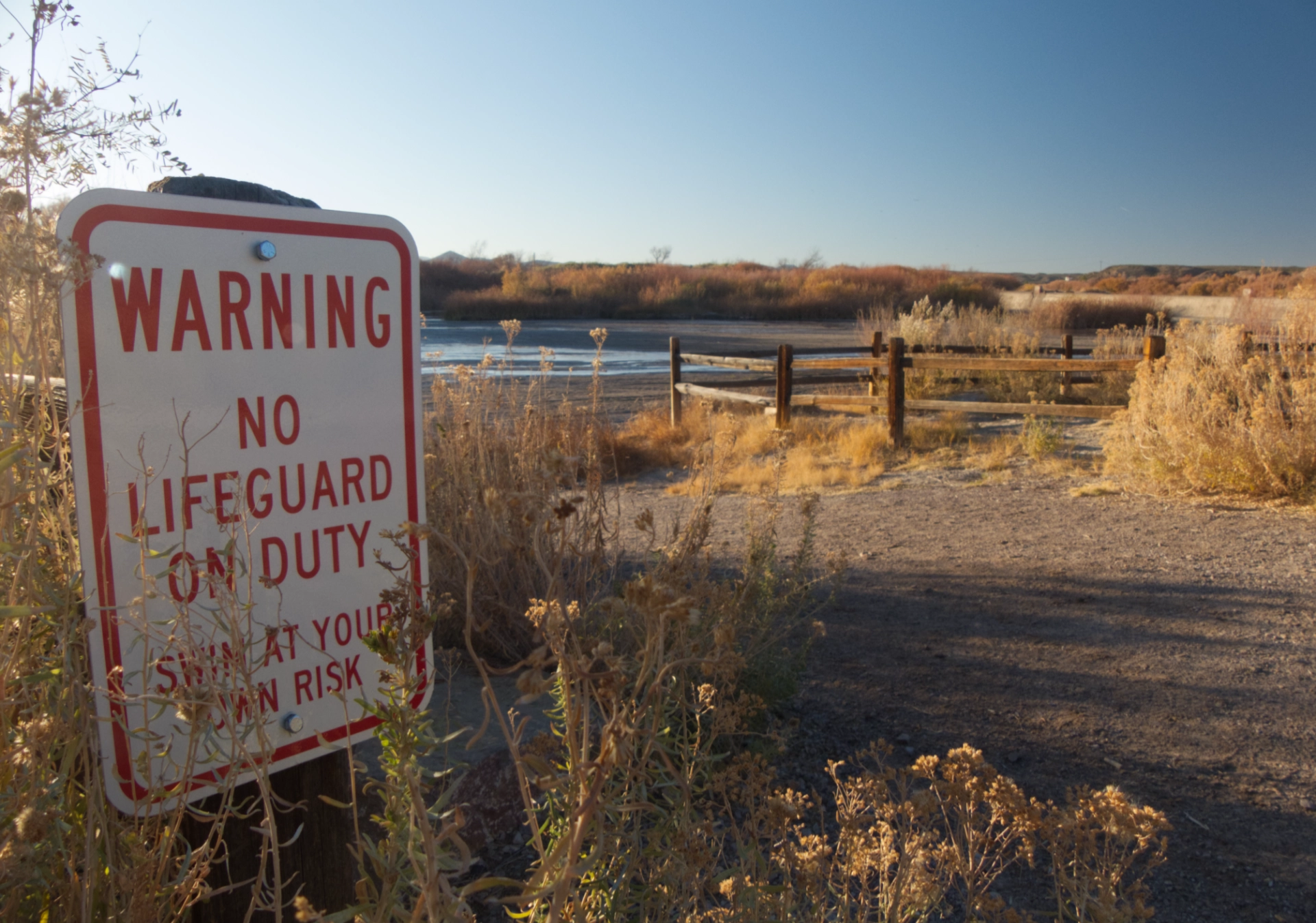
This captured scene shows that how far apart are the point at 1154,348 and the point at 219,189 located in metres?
8.58

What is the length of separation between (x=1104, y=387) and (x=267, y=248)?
13480 mm

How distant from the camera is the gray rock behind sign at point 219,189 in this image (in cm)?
152

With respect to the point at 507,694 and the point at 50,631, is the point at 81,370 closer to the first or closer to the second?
the point at 50,631

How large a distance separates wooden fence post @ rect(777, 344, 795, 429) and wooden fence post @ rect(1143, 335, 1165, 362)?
12.0ft

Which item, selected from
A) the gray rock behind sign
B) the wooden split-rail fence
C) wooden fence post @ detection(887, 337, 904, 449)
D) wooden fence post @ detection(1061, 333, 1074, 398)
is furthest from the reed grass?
the gray rock behind sign

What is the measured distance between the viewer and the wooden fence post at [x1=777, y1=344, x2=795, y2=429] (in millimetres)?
10398

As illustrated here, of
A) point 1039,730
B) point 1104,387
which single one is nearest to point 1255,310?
point 1104,387

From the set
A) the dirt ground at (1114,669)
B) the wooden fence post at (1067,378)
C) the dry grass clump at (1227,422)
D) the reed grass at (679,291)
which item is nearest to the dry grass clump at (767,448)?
the dirt ground at (1114,669)

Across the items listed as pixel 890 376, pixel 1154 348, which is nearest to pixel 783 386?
pixel 890 376

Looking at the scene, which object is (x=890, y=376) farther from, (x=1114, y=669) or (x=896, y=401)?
(x=1114, y=669)

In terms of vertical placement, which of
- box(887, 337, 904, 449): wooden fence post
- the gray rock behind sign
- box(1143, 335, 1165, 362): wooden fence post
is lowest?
box(887, 337, 904, 449): wooden fence post

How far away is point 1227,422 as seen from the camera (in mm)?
6359

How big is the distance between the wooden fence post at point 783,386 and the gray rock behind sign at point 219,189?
353 inches

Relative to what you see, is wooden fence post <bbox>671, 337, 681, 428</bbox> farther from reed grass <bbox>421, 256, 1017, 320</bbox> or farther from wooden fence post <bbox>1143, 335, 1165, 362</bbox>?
reed grass <bbox>421, 256, 1017, 320</bbox>
